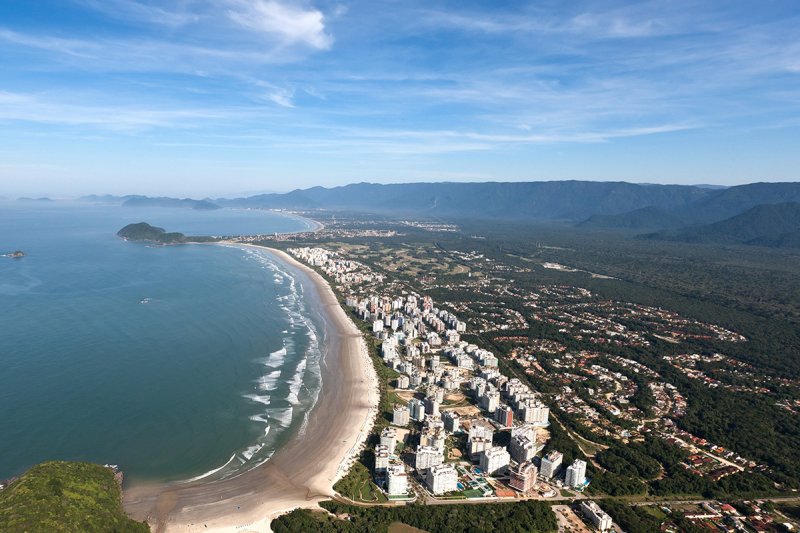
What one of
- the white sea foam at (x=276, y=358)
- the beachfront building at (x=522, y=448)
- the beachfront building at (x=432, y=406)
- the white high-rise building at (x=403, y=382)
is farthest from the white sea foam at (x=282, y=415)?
the beachfront building at (x=522, y=448)

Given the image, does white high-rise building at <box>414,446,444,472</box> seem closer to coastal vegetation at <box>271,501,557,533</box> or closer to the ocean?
coastal vegetation at <box>271,501,557,533</box>

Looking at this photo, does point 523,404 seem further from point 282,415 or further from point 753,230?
point 753,230

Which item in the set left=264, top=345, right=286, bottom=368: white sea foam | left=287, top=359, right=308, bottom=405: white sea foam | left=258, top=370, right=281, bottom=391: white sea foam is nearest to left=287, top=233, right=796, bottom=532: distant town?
left=287, top=359, right=308, bottom=405: white sea foam

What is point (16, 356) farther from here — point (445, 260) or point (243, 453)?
point (445, 260)

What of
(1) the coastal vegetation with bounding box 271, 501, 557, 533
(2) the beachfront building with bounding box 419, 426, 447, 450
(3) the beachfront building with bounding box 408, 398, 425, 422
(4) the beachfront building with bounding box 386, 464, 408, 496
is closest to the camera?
(1) the coastal vegetation with bounding box 271, 501, 557, 533

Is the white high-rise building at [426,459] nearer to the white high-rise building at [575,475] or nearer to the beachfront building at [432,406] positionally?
the beachfront building at [432,406]

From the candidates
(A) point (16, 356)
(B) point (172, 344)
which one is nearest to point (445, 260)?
(B) point (172, 344)
